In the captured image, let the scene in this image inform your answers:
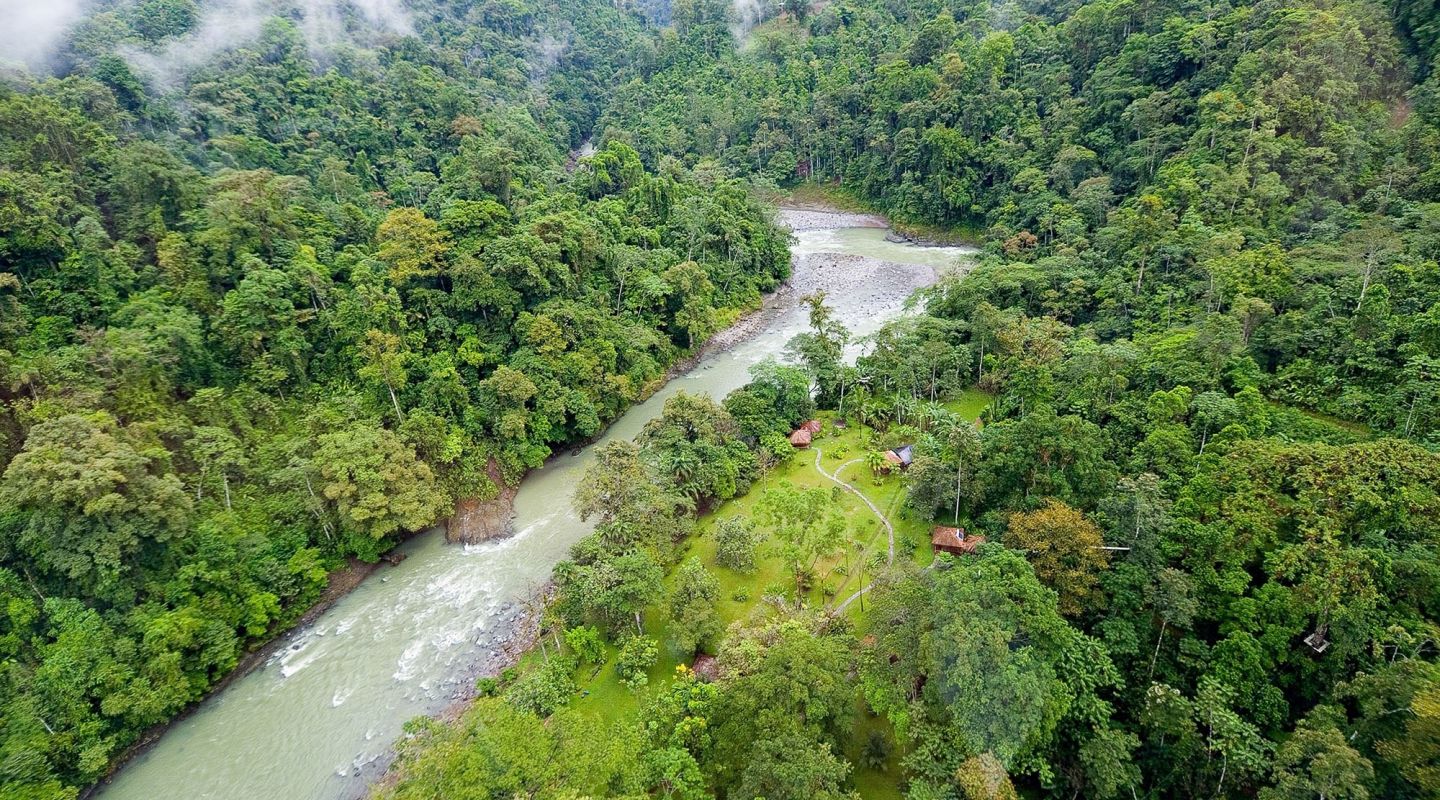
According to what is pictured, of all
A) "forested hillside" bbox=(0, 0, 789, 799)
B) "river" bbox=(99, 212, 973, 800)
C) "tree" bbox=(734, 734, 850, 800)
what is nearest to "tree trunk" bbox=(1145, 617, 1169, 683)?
"tree" bbox=(734, 734, 850, 800)

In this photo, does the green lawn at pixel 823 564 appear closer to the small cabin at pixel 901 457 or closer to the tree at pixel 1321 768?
the small cabin at pixel 901 457

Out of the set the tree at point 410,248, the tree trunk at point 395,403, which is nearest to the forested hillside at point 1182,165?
the tree at point 410,248

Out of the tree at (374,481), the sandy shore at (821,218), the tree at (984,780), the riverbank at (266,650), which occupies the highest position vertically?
the tree at (374,481)

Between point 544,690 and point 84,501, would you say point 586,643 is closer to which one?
point 544,690

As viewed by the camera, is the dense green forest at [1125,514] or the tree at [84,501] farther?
the tree at [84,501]

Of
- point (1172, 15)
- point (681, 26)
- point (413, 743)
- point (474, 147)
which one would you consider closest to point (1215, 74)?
point (1172, 15)

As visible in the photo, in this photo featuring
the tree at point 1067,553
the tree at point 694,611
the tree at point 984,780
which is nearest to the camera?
the tree at point 984,780

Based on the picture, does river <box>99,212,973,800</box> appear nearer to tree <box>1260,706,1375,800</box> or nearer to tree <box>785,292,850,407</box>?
tree <box>785,292,850,407</box>
